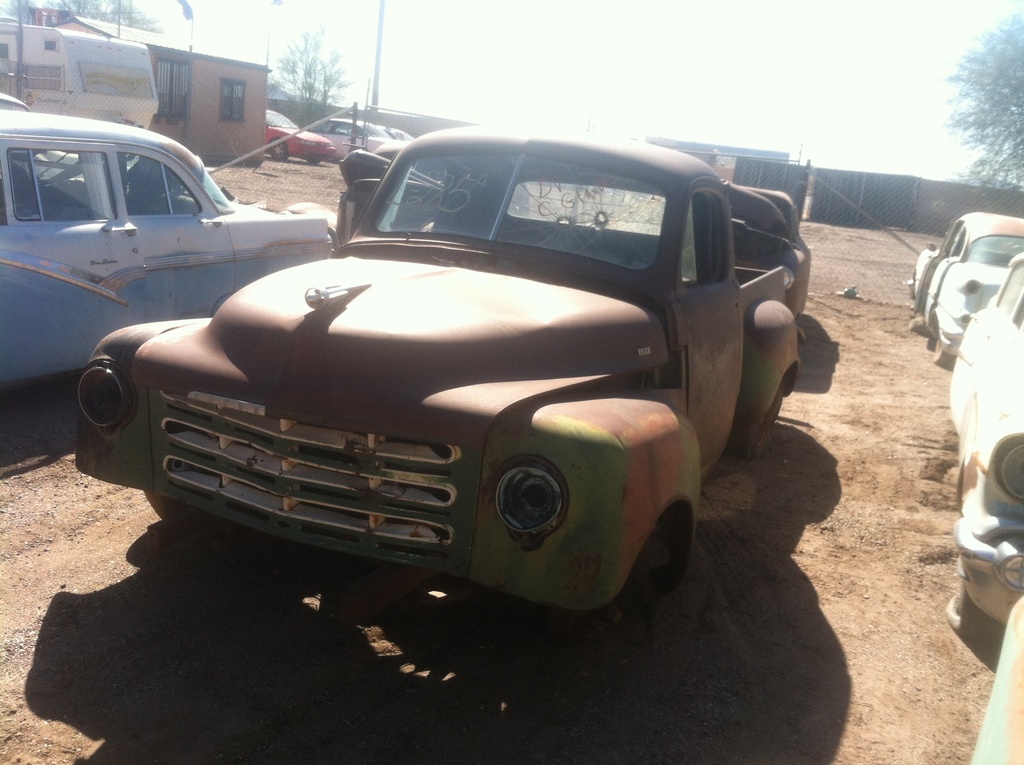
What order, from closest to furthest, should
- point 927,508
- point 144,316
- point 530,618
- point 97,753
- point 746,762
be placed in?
1. point 97,753
2. point 746,762
3. point 530,618
4. point 927,508
5. point 144,316

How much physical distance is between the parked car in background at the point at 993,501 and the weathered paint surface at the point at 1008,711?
1.42 metres

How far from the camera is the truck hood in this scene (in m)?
3.04

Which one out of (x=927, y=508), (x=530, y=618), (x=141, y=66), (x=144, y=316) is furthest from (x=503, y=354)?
(x=141, y=66)

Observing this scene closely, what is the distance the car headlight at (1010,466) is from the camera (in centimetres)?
389

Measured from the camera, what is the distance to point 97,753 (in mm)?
2873

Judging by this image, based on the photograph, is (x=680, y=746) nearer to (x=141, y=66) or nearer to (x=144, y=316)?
(x=144, y=316)

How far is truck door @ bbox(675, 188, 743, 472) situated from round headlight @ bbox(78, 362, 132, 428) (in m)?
2.19

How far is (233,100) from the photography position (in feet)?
92.3

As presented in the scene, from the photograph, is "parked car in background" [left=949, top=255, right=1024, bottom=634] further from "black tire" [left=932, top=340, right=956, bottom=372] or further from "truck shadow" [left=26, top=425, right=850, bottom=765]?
"black tire" [left=932, top=340, right=956, bottom=372]

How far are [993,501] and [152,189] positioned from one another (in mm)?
5557

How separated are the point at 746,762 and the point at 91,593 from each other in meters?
2.56

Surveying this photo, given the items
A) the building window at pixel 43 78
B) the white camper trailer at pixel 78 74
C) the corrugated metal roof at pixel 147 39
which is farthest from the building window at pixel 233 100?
the building window at pixel 43 78

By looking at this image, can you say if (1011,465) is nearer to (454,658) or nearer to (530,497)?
(530,497)

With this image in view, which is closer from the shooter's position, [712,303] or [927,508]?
[712,303]
